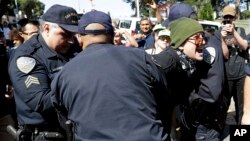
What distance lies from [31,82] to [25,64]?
0.14 m

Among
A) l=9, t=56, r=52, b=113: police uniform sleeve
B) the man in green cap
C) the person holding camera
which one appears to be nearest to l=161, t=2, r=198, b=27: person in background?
the man in green cap

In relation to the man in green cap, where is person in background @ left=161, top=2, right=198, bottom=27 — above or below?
above

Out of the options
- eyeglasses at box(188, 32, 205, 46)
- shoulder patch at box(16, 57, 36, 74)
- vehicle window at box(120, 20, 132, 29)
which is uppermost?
eyeglasses at box(188, 32, 205, 46)

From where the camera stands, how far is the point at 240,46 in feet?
15.1

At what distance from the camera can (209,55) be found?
122 inches

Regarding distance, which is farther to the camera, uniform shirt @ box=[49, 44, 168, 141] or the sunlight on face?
the sunlight on face

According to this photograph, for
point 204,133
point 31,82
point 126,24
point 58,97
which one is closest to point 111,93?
point 58,97

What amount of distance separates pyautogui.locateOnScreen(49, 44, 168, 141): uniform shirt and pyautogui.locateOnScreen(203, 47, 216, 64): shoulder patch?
1019mm

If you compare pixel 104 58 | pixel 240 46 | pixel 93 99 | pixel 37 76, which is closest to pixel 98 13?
pixel 104 58

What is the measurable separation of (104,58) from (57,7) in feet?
3.55

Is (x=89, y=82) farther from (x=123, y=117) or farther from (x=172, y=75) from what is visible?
(x=172, y=75)

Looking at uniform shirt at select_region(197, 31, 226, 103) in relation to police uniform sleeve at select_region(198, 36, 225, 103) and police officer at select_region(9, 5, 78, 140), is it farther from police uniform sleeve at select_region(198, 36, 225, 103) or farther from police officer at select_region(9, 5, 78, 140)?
police officer at select_region(9, 5, 78, 140)

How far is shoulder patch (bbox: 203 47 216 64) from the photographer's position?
10.1ft

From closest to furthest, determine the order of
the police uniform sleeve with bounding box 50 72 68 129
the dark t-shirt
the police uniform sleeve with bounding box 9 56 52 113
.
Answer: the police uniform sleeve with bounding box 50 72 68 129 → the police uniform sleeve with bounding box 9 56 52 113 → the dark t-shirt
